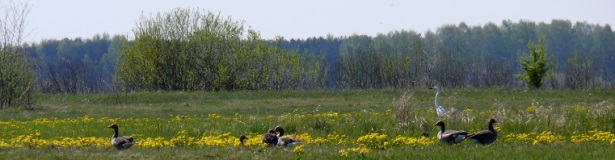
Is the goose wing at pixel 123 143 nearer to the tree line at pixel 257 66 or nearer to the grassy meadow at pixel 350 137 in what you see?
the grassy meadow at pixel 350 137

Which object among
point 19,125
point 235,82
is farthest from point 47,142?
point 235,82

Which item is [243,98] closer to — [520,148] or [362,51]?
[520,148]


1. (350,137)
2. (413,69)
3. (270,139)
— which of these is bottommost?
(350,137)

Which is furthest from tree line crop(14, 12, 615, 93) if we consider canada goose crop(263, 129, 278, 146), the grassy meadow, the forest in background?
canada goose crop(263, 129, 278, 146)

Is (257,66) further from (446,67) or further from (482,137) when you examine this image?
(482,137)

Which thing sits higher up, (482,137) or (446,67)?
(446,67)

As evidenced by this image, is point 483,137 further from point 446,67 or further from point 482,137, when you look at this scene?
point 446,67

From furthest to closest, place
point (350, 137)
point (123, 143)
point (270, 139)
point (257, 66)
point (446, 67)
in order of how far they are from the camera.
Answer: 1. point (446, 67)
2. point (257, 66)
3. point (350, 137)
4. point (123, 143)
5. point (270, 139)

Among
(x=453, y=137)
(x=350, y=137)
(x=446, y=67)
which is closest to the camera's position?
(x=453, y=137)

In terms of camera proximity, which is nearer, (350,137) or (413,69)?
(350,137)

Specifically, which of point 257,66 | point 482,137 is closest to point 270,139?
point 482,137

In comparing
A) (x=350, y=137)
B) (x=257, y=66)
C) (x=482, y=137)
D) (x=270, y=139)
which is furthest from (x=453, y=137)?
(x=257, y=66)

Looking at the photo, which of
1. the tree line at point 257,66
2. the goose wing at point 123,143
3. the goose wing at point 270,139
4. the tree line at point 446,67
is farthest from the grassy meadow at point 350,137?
the tree line at point 446,67

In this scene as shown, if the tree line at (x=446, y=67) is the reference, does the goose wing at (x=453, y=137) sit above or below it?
below
